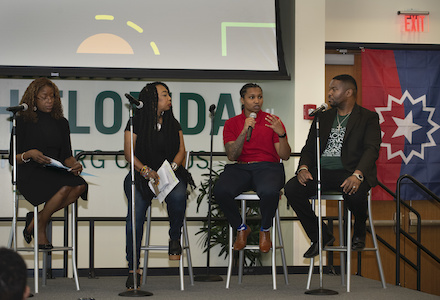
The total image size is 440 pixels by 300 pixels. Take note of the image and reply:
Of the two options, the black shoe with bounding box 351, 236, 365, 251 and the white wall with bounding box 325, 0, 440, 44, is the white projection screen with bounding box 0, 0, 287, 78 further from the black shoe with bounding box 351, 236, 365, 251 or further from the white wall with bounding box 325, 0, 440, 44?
the black shoe with bounding box 351, 236, 365, 251

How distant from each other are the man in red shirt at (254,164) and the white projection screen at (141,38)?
125cm

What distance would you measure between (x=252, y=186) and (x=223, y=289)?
2.29 feet

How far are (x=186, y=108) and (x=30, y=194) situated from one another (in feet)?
7.73

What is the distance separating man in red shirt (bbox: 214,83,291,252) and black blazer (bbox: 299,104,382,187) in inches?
8.7

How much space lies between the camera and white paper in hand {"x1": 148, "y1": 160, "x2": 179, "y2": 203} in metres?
3.83

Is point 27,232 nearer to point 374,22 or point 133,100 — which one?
point 133,100

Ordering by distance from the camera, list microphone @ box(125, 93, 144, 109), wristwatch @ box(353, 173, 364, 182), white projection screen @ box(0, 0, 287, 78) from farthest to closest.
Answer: white projection screen @ box(0, 0, 287, 78) < wristwatch @ box(353, 173, 364, 182) < microphone @ box(125, 93, 144, 109)

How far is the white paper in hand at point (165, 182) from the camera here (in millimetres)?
3834

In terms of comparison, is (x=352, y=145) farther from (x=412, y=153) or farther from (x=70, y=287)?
(x=412, y=153)

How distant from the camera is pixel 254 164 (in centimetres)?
411

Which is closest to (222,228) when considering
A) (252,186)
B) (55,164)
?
(252,186)

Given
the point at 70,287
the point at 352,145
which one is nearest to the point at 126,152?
the point at 70,287

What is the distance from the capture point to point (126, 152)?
397 centimetres

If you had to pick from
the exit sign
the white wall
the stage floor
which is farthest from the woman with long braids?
the exit sign
